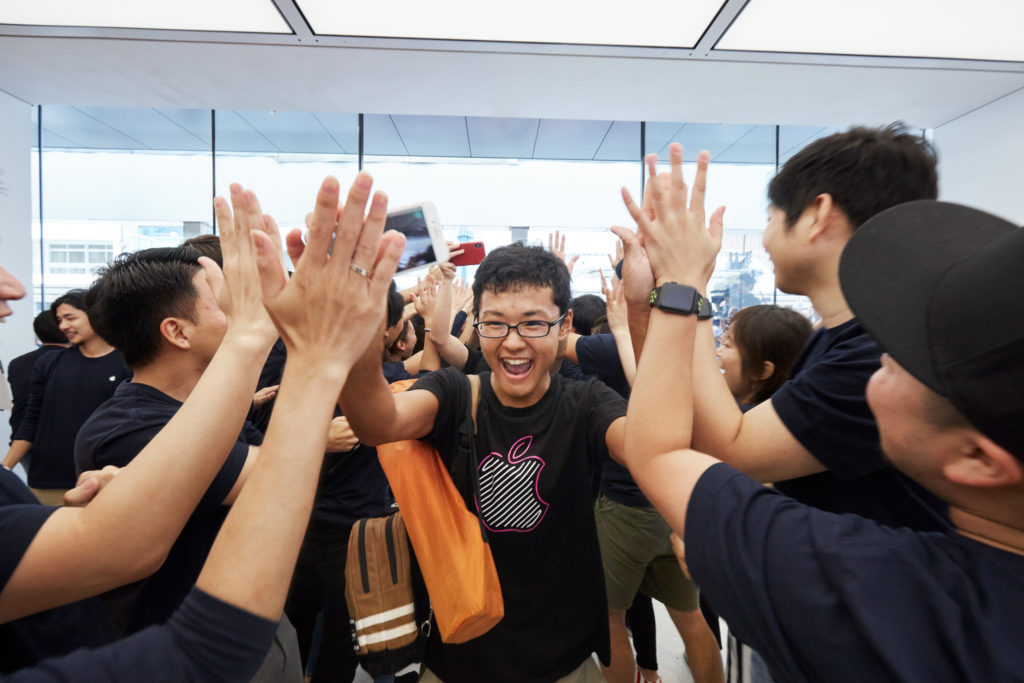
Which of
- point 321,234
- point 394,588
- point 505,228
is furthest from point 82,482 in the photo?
point 505,228

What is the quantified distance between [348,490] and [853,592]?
182cm

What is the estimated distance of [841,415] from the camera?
87 centimetres

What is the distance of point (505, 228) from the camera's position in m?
5.62

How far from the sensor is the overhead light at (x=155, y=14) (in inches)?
111

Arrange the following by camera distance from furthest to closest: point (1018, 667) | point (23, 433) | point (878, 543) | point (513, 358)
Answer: point (23, 433)
point (513, 358)
point (878, 543)
point (1018, 667)

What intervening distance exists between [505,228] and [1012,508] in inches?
208

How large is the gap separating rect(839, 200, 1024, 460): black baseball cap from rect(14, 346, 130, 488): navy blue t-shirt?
336 centimetres

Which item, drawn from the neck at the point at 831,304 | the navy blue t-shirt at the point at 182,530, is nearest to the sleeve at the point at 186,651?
the navy blue t-shirt at the point at 182,530

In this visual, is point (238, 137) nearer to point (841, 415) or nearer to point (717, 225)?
point (717, 225)

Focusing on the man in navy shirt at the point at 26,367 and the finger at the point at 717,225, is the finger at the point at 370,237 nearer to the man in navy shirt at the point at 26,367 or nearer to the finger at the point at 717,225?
the finger at the point at 717,225

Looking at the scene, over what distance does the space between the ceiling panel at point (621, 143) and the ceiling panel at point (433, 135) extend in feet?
4.89

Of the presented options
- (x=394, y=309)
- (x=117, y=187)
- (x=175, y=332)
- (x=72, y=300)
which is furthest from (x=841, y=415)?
(x=117, y=187)

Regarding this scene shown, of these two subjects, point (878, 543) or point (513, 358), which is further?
point (513, 358)

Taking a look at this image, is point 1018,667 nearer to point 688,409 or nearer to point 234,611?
point 688,409
